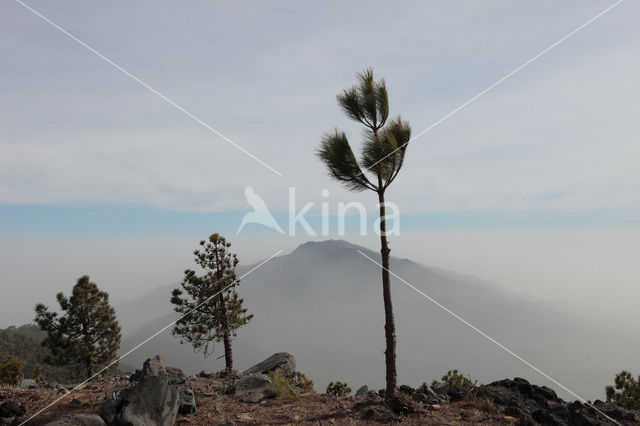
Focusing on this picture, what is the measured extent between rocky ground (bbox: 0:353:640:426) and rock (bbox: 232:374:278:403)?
0.10 ft

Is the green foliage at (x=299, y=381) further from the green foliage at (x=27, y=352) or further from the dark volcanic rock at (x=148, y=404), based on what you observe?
the green foliage at (x=27, y=352)

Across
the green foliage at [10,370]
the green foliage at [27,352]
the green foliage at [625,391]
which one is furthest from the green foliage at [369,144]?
the green foliage at [27,352]

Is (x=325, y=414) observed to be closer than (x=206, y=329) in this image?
Yes

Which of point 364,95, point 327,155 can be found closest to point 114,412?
point 327,155

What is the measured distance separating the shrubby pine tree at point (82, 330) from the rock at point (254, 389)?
64.3ft

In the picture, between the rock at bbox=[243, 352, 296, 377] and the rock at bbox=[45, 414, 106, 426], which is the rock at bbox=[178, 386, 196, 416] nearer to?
the rock at bbox=[45, 414, 106, 426]

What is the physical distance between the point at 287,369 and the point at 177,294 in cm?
1008

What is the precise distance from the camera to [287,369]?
17.6 metres

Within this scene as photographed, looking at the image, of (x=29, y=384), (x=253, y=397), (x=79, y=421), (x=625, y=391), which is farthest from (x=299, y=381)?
(x=625, y=391)

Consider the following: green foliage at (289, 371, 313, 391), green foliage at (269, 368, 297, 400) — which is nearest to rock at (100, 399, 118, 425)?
green foliage at (269, 368, 297, 400)

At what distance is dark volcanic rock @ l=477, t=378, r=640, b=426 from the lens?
35.7ft

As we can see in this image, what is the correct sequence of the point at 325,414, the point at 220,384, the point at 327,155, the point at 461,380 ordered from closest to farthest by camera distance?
the point at 325,414, the point at 327,155, the point at 220,384, the point at 461,380

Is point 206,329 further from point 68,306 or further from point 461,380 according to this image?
point 461,380

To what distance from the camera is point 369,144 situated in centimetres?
1273
